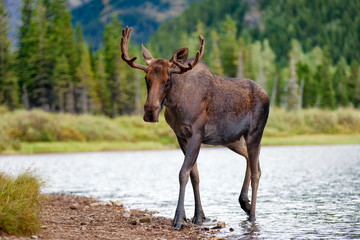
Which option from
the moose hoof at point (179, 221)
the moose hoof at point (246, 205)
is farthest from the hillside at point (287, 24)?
the moose hoof at point (179, 221)

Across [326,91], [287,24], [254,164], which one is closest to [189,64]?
[254,164]

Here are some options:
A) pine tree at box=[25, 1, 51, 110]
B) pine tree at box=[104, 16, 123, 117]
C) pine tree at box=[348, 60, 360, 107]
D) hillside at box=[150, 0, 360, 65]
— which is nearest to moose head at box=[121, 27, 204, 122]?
pine tree at box=[25, 1, 51, 110]

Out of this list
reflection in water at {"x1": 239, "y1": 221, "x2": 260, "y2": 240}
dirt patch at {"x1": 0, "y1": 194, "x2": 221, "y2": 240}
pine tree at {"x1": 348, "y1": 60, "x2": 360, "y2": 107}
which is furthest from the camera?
pine tree at {"x1": 348, "y1": 60, "x2": 360, "y2": 107}

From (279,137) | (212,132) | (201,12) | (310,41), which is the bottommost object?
(279,137)

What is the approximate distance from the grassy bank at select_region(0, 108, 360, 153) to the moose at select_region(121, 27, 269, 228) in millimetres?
28845

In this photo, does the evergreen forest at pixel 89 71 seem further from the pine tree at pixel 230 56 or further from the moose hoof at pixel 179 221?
the moose hoof at pixel 179 221

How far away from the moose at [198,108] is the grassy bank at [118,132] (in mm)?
28845

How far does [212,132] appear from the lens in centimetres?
997

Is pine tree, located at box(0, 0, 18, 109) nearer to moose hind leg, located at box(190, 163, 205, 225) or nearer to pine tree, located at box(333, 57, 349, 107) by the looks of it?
moose hind leg, located at box(190, 163, 205, 225)

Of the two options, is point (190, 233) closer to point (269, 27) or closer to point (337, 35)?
point (337, 35)

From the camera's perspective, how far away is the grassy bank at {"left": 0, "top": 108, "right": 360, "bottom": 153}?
44.2 meters

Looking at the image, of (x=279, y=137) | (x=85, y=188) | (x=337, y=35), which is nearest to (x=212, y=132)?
(x=85, y=188)

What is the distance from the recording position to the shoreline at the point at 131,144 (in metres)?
42.0

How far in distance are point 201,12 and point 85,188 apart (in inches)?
6883
